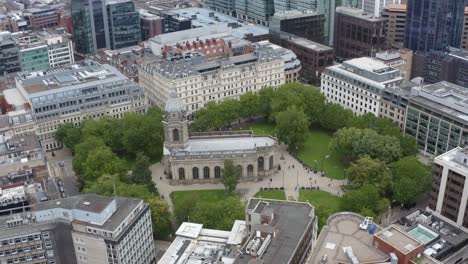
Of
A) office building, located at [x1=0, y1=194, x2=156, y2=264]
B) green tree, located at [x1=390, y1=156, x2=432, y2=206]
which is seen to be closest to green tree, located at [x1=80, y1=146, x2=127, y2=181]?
office building, located at [x1=0, y1=194, x2=156, y2=264]

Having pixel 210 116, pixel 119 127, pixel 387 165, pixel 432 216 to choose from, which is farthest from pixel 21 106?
pixel 432 216

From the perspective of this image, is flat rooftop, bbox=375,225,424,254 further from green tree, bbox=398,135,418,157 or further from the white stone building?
green tree, bbox=398,135,418,157

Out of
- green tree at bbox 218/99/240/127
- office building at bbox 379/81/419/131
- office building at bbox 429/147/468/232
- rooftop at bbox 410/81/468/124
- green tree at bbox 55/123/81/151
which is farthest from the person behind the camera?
green tree at bbox 218/99/240/127

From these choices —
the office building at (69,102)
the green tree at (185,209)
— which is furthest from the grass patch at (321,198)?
the office building at (69,102)

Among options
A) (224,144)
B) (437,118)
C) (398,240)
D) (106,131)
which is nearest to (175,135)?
(224,144)

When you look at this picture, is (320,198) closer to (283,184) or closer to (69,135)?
(283,184)

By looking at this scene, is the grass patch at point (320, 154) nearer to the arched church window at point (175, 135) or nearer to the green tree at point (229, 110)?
the green tree at point (229, 110)

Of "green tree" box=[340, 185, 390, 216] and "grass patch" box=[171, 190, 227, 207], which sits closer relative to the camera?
"green tree" box=[340, 185, 390, 216]
